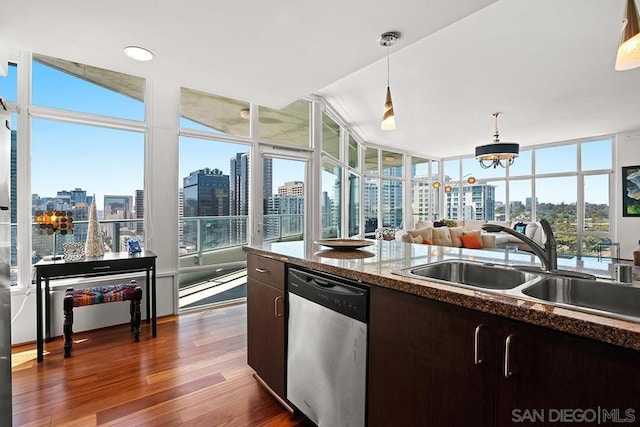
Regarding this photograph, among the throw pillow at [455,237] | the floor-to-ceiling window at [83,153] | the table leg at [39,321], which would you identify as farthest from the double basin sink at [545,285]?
the throw pillow at [455,237]

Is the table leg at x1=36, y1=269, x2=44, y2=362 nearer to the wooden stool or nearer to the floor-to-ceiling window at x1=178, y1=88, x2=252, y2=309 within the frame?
the wooden stool

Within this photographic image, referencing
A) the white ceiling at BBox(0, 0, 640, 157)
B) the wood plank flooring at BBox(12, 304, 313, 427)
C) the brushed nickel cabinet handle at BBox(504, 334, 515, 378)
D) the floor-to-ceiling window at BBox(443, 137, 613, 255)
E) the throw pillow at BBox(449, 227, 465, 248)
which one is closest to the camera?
the brushed nickel cabinet handle at BBox(504, 334, 515, 378)

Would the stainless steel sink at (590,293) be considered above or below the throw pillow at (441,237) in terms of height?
above

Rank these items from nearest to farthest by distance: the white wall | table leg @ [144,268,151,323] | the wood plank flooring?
the wood plank flooring
table leg @ [144,268,151,323]
the white wall

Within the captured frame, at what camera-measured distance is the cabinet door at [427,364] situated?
0.91 m

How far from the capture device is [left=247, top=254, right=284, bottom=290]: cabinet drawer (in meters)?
1.80

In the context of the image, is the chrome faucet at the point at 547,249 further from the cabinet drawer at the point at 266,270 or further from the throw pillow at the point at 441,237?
the throw pillow at the point at 441,237

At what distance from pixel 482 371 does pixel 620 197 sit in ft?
28.4

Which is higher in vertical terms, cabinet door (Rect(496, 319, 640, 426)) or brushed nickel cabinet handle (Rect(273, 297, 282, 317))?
cabinet door (Rect(496, 319, 640, 426))

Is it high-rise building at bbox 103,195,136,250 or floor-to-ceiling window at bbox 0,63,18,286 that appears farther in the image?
high-rise building at bbox 103,195,136,250

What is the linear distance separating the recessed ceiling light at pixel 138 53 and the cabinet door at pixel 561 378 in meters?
2.85

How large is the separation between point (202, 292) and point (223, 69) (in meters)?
2.54

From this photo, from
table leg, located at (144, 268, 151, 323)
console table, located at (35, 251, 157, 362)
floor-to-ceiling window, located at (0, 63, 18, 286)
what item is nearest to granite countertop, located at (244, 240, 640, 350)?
console table, located at (35, 251, 157, 362)

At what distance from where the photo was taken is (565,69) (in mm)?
3689
